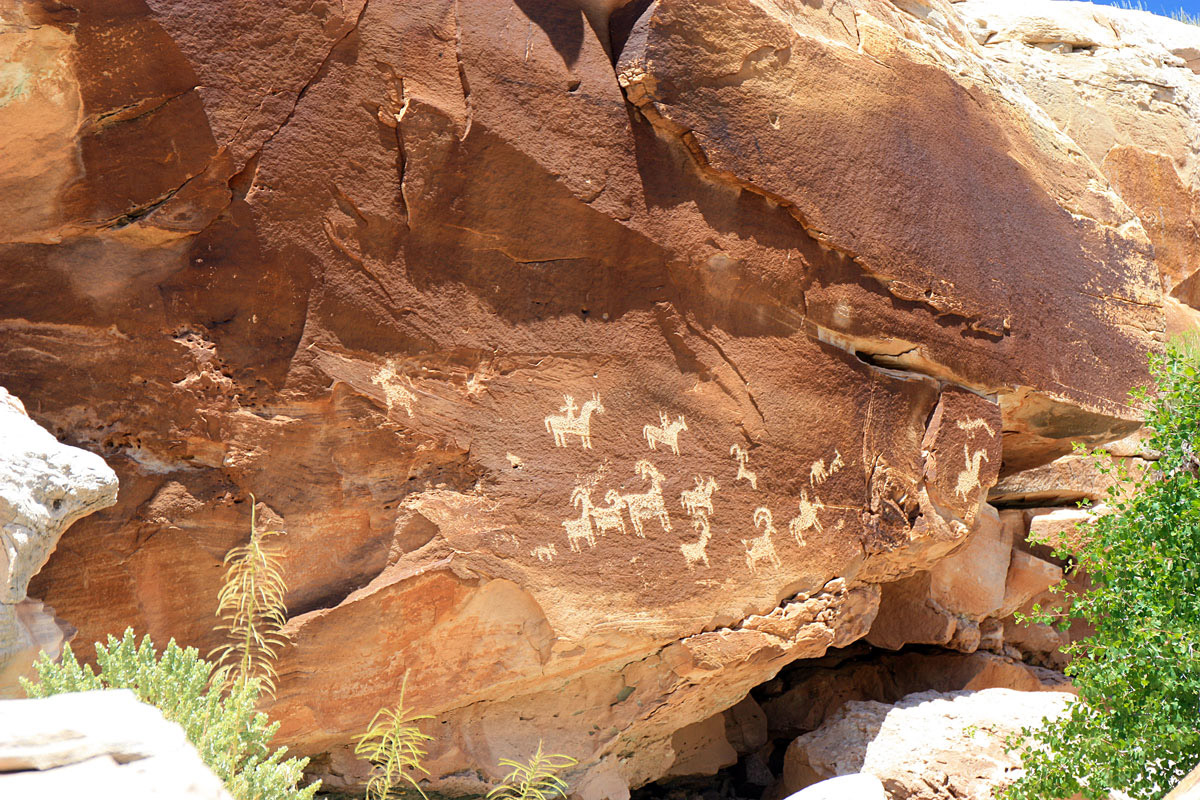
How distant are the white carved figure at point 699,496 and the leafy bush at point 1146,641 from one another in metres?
1.29

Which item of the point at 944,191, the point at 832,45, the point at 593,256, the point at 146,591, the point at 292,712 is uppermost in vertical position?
the point at 832,45

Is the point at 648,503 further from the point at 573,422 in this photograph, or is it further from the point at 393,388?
the point at 393,388

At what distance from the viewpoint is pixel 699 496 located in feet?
11.5

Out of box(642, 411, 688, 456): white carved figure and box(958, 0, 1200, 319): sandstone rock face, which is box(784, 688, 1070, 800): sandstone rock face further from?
box(958, 0, 1200, 319): sandstone rock face

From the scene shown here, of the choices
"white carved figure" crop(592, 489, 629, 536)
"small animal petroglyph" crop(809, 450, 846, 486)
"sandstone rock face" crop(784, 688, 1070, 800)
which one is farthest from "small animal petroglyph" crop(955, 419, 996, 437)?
"white carved figure" crop(592, 489, 629, 536)

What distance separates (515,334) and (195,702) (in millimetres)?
1555

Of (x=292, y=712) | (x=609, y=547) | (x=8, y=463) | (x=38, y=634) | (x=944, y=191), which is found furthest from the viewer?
(x=944, y=191)

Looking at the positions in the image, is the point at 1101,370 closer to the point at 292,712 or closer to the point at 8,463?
the point at 292,712

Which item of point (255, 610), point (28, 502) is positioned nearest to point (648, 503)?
point (255, 610)

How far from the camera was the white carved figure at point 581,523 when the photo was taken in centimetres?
330

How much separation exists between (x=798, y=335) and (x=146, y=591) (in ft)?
8.24

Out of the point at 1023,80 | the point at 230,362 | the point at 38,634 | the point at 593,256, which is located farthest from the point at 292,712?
the point at 1023,80

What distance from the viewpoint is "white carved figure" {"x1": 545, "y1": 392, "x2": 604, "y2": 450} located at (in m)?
3.33

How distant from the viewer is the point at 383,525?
Answer: 3.13 meters
